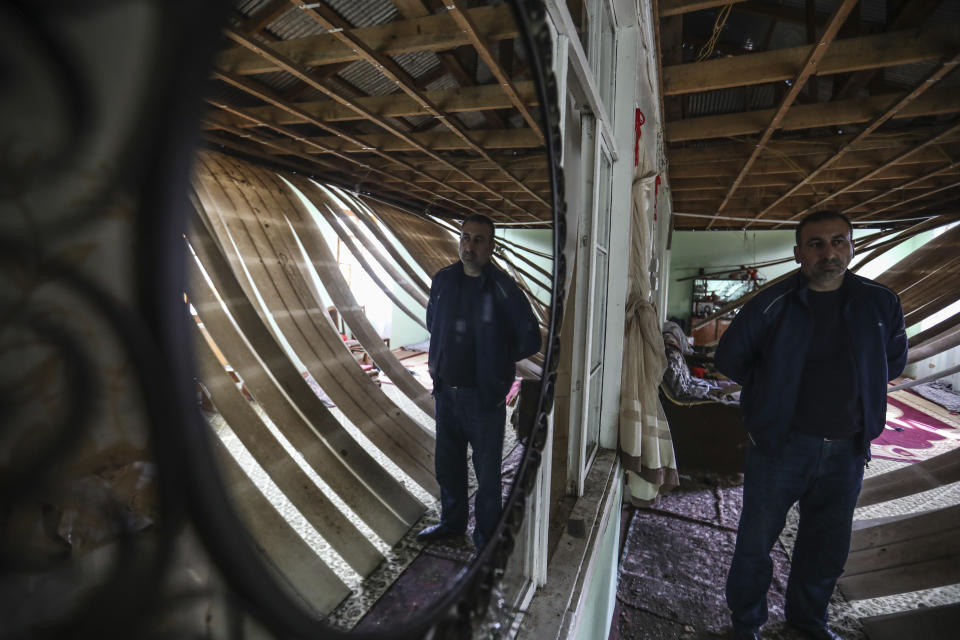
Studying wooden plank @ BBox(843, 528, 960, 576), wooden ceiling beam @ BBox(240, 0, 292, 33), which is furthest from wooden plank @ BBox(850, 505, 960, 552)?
wooden ceiling beam @ BBox(240, 0, 292, 33)

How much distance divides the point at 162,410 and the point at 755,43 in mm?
3338

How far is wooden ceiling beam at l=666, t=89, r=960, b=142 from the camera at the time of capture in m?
2.40

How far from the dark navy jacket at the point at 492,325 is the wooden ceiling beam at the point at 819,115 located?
2945 mm

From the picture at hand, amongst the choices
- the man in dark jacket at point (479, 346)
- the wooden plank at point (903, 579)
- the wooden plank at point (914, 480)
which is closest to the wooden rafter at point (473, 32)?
the man in dark jacket at point (479, 346)

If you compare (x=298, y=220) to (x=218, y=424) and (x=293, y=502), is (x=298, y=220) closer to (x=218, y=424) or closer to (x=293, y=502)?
(x=218, y=424)

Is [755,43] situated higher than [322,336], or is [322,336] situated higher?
[755,43]

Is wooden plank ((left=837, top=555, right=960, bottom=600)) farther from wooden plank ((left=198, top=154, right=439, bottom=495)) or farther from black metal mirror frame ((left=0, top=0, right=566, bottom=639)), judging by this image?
black metal mirror frame ((left=0, top=0, right=566, bottom=639))

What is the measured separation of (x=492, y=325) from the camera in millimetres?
670

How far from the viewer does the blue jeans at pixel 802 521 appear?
137 cm

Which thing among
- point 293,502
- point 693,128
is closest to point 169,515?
point 293,502

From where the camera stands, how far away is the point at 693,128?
9.94 feet

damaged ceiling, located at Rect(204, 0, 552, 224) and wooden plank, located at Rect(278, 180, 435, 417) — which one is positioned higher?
damaged ceiling, located at Rect(204, 0, 552, 224)

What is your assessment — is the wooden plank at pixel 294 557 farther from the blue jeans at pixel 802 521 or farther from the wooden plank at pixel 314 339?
the blue jeans at pixel 802 521

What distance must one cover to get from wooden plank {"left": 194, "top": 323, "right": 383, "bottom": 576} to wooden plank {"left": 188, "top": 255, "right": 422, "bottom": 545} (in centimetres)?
5
